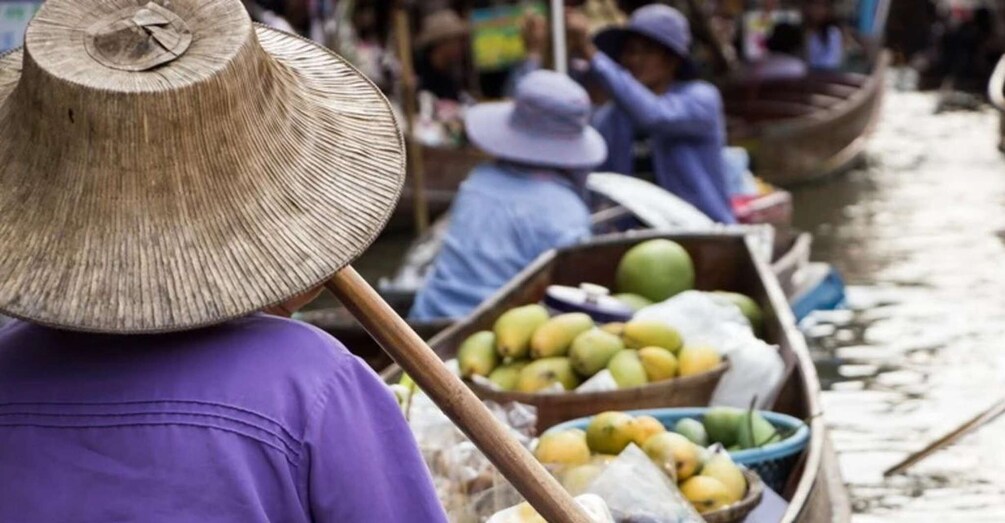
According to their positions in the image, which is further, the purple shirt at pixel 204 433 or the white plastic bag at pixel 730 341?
the white plastic bag at pixel 730 341

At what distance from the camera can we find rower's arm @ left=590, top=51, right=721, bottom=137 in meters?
5.73

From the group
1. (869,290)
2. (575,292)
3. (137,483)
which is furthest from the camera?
(869,290)

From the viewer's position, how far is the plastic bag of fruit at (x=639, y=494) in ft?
7.85

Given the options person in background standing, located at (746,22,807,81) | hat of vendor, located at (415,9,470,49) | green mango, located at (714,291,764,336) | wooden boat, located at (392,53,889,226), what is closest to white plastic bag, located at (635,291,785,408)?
green mango, located at (714,291,764,336)

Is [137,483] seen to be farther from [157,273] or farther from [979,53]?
[979,53]

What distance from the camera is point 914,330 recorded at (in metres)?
6.93

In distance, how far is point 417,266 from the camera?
6.10 m

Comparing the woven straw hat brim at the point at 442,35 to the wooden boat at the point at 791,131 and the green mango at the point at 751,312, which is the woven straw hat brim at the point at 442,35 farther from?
→ the green mango at the point at 751,312

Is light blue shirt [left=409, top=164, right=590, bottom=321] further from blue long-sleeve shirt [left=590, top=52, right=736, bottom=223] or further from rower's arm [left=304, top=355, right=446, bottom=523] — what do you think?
rower's arm [left=304, top=355, right=446, bottom=523]

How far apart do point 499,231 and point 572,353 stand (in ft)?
4.39

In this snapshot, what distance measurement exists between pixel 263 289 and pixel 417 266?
459 centimetres

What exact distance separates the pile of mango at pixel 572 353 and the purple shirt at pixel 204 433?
A: 6.18 feet

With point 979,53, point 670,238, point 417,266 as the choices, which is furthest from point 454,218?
point 979,53

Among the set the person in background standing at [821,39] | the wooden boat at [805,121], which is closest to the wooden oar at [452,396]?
the wooden boat at [805,121]
